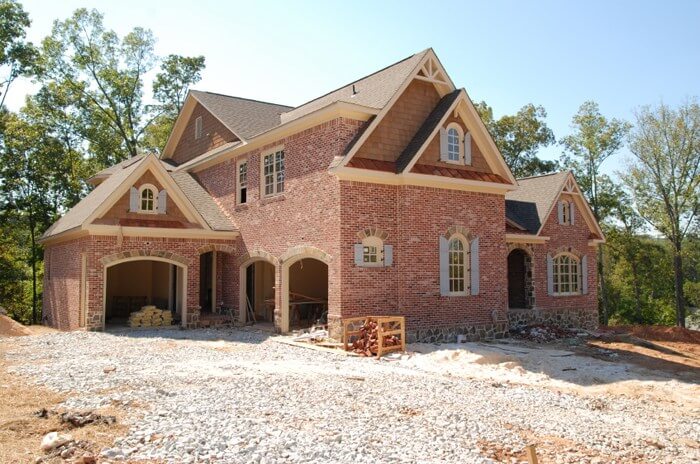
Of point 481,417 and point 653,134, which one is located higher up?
point 653,134

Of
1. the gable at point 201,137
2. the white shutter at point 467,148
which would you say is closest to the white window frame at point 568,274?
the white shutter at point 467,148

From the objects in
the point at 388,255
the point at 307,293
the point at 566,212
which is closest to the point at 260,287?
the point at 307,293

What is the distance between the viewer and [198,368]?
39.3 feet

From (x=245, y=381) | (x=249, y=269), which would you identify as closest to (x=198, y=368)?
(x=245, y=381)

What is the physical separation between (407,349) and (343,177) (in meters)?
4.89

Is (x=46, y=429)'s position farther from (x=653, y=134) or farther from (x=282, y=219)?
(x=653, y=134)

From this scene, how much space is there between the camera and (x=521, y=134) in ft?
131

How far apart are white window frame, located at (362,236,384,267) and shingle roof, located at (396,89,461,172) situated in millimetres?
2122

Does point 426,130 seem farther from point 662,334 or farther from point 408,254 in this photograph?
point 662,334

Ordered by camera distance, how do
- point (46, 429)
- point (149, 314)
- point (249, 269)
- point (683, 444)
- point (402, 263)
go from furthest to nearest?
1. point (249, 269)
2. point (149, 314)
3. point (402, 263)
4. point (683, 444)
5. point (46, 429)

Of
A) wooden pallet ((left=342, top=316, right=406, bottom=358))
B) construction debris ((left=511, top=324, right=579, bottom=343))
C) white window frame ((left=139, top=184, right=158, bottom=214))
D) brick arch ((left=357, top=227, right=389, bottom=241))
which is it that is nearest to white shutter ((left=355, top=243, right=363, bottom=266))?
brick arch ((left=357, top=227, right=389, bottom=241))

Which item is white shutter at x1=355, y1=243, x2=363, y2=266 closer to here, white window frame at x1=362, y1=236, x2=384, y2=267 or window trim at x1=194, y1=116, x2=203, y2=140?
white window frame at x1=362, y1=236, x2=384, y2=267

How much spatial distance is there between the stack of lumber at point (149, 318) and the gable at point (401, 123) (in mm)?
9018

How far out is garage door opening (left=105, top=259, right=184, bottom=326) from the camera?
25.1m
